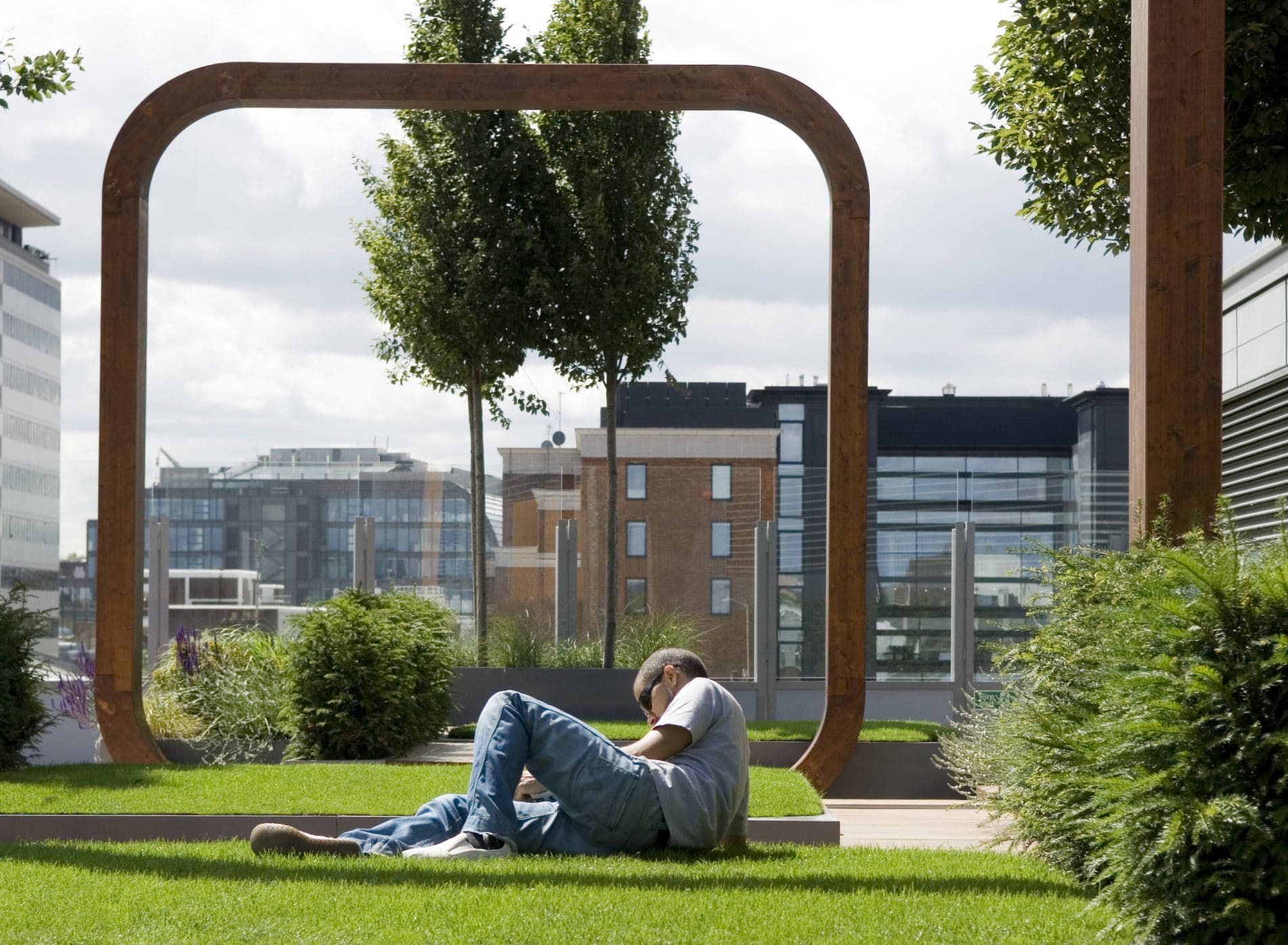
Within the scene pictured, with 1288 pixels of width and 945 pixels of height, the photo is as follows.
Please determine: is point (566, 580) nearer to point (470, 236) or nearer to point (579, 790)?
point (470, 236)

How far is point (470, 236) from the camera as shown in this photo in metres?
14.0

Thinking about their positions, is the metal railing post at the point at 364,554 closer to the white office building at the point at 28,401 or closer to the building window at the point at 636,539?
the building window at the point at 636,539

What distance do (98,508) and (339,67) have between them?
317 cm

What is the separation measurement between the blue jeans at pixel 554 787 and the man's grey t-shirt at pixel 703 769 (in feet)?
0.21

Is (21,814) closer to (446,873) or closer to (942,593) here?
(446,873)

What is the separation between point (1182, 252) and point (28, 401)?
3920 inches

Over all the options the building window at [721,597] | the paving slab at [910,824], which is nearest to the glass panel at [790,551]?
the building window at [721,597]

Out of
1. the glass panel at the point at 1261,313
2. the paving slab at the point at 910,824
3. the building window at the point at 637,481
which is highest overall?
the glass panel at the point at 1261,313

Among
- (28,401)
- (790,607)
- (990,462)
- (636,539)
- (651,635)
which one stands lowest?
(651,635)

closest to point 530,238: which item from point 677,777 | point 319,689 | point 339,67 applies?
point 339,67

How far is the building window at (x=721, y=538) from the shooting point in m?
14.5

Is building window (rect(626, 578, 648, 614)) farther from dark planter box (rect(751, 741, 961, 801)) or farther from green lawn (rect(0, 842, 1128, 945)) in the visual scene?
green lawn (rect(0, 842, 1128, 945))

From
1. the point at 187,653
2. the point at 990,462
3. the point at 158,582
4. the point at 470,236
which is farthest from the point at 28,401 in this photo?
the point at 187,653

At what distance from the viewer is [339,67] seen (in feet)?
29.9
